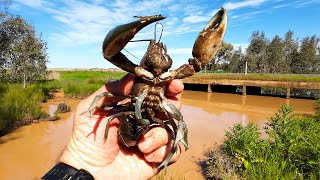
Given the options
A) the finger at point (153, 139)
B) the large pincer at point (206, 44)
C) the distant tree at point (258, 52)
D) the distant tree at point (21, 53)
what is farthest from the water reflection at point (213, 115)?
the distant tree at point (258, 52)

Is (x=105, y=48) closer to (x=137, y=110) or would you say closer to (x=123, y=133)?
(x=137, y=110)

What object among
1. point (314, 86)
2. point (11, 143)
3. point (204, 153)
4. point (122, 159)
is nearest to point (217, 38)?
point (122, 159)

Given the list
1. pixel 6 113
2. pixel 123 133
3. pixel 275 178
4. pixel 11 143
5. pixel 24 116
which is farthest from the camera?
pixel 24 116

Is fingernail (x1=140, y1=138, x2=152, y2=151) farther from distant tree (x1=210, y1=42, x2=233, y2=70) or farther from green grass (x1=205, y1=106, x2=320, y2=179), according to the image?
distant tree (x1=210, y1=42, x2=233, y2=70)

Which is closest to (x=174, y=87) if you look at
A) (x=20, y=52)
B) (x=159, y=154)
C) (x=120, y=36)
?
(x=159, y=154)

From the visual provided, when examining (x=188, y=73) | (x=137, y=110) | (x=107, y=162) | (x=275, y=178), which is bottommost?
(x=275, y=178)

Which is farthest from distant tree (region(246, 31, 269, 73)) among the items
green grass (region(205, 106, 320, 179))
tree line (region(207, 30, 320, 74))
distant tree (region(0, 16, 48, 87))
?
green grass (region(205, 106, 320, 179))
